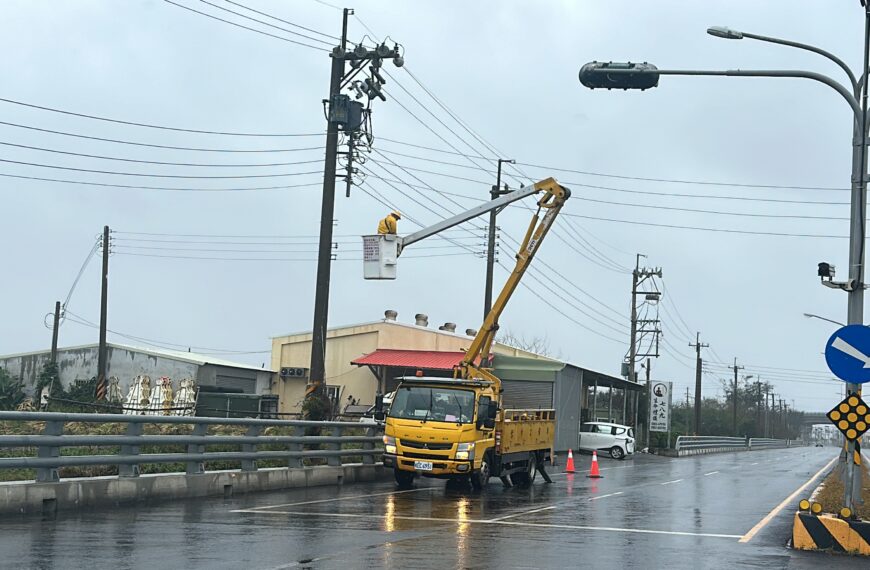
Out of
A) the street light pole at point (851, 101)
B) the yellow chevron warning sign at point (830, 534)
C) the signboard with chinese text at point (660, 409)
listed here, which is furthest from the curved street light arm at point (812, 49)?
the signboard with chinese text at point (660, 409)

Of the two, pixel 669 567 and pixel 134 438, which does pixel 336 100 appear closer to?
pixel 134 438

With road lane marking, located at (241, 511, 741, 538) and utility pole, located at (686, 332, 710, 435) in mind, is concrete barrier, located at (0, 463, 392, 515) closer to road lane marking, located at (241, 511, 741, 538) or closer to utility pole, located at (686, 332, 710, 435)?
road lane marking, located at (241, 511, 741, 538)

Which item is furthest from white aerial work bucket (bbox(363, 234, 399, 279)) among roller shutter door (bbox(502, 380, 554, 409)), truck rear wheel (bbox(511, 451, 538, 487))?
roller shutter door (bbox(502, 380, 554, 409))

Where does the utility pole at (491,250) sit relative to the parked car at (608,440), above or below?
above

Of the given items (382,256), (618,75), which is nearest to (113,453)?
(382,256)

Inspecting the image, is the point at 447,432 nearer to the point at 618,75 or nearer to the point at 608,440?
the point at 618,75

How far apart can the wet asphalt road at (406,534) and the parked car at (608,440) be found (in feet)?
A: 92.9

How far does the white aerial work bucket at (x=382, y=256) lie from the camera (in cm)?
2414

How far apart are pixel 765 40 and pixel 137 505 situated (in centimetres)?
1137

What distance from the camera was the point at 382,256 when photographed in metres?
24.1

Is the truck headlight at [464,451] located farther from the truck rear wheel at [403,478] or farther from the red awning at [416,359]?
the red awning at [416,359]

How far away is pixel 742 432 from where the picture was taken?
136m

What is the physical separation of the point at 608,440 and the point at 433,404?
29.4m

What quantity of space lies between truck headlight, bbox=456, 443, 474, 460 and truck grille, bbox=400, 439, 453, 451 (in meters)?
0.18
